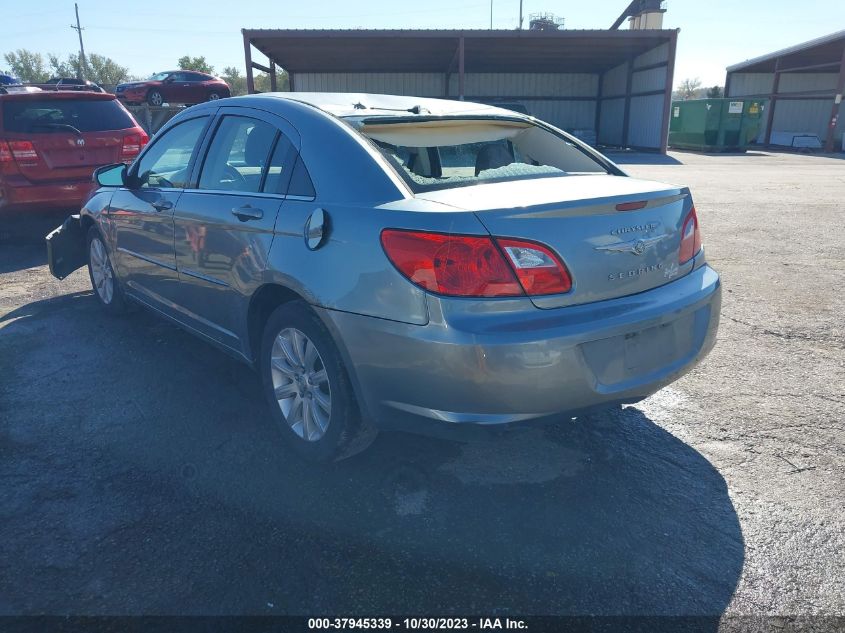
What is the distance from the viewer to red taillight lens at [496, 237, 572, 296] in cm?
234

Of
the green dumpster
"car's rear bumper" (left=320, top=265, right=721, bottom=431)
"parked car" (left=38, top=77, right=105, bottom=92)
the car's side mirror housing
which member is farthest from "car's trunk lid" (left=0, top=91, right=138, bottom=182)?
the green dumpster

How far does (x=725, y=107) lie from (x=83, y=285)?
28.2 m

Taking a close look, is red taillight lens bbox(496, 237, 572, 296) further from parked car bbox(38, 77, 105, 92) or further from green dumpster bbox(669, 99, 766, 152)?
green dumpster bbox(669, 99, 766, 152)

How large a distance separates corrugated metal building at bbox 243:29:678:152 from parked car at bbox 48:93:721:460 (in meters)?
20.7

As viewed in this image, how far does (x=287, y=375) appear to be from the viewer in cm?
311

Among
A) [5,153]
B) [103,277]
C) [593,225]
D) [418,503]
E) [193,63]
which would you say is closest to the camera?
[593,225]

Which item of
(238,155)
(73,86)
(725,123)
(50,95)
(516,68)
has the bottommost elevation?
(725,123)

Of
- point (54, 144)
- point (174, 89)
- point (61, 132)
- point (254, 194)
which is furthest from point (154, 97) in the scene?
point (254, 194)

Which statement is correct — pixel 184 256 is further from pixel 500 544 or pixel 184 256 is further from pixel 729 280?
pixel 729 280

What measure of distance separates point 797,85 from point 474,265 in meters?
40.8

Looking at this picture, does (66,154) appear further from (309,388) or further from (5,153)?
(309,388)

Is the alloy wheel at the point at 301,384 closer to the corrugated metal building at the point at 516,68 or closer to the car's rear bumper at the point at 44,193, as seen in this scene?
the car's rear bumper at the point at 44,193

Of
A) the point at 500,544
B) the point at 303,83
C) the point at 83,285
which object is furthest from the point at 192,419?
the point at 303,83

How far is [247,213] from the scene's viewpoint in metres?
3.08
